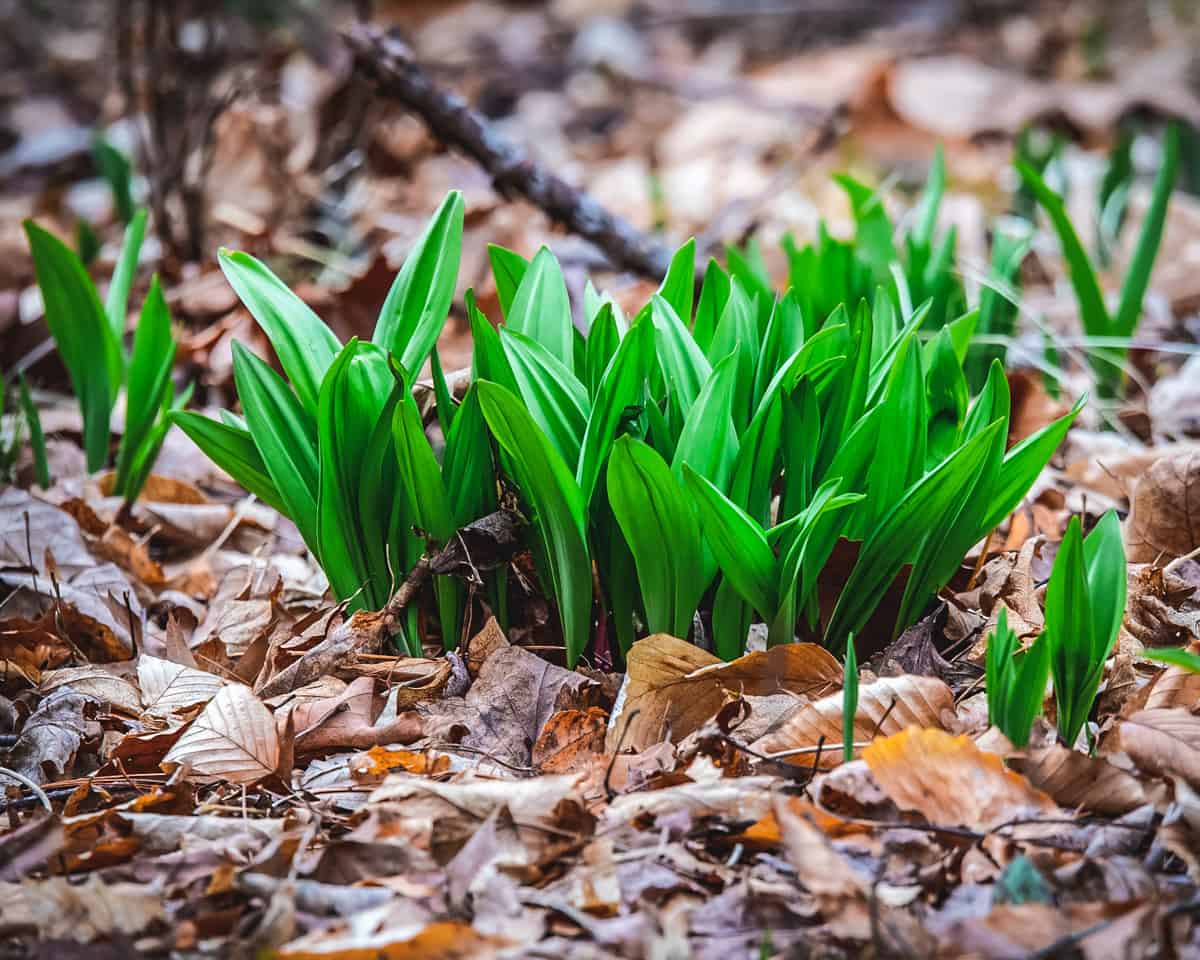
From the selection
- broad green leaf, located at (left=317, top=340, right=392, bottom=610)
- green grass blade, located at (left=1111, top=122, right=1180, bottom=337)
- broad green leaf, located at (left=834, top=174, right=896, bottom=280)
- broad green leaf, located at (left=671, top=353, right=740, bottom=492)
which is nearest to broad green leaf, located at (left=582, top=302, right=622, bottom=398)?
broad green leaf, located at (left=671, top=353, right=740, bottom=492)

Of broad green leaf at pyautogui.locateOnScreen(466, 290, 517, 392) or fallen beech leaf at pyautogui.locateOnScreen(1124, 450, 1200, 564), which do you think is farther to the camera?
fallen beech leaf at pyautogui.locateOnScreen(1124, 450, 1200, 564)

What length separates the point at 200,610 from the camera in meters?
1.92

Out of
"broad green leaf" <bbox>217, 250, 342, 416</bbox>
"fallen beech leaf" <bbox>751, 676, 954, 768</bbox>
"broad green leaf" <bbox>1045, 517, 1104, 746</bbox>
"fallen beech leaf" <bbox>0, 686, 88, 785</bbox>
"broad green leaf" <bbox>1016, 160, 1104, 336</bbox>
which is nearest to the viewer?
"broad green leaf" <bbox>1045, 517, 1104, 746</bbox>

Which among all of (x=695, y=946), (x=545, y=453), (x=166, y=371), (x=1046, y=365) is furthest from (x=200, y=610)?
(x=1046, y=365)

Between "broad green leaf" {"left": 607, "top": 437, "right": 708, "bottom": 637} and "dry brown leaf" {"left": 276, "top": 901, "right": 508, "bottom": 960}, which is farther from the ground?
"broad green leaf" {"left": 607, "top": 437, "right": 708, "bottom": 637}

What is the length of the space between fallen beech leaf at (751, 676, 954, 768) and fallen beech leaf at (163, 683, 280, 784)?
584 millimetres

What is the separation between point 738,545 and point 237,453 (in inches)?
27.8

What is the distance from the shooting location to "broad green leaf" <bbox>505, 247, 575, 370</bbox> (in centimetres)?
163

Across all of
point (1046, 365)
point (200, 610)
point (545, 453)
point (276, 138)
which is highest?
point (276, 138)

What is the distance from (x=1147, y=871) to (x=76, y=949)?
1.01m

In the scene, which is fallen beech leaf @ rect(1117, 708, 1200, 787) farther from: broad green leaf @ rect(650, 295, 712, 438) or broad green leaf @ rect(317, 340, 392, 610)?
broad green leaf @ rect(317, 340, 392, 610)

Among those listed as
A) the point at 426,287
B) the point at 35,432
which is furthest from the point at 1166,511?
the point at 35,432

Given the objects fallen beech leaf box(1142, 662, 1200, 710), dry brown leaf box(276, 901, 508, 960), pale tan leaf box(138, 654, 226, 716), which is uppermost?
fallen beech leaf box(1142, 662, 1200, 710)

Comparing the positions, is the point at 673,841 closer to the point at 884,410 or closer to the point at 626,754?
the point at 626,754
